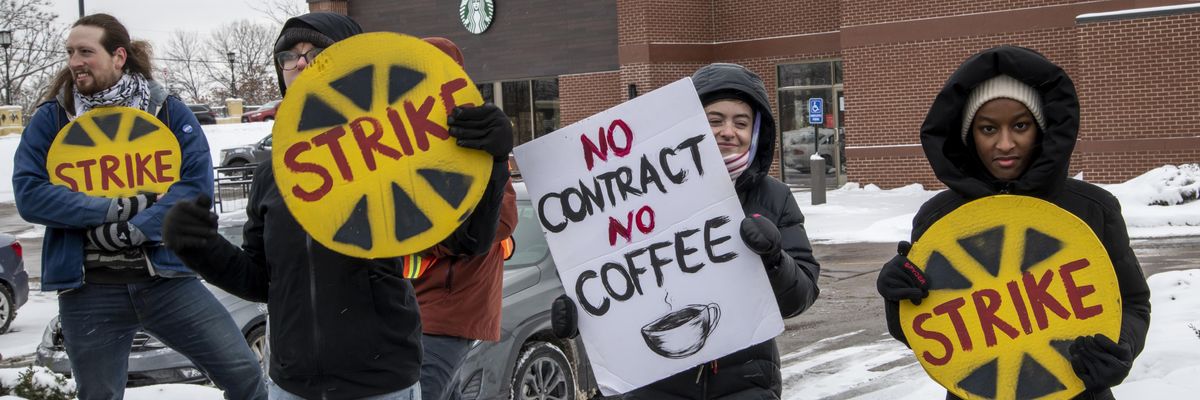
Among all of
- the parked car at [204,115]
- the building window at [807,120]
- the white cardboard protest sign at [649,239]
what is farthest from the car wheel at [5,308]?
the parked car at [204,115]

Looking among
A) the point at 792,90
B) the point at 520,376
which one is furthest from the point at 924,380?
the point at 792,90

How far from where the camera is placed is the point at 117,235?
456 centimetres

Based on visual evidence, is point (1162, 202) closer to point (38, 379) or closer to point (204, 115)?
point (38, 379)

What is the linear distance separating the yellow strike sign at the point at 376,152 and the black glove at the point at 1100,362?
4.91ft

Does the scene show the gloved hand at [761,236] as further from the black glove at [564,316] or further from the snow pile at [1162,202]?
the snow pile at [1162,202]

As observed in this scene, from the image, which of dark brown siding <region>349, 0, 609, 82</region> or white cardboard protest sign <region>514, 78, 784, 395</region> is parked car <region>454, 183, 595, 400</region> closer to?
white cardboard protest sign <region>514, 78, 784, 395</region>

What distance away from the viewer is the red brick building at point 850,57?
2053 cm

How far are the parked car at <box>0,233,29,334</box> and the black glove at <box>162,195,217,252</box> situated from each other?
1013 centimetres

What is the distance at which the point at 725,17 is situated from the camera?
28.3 metres

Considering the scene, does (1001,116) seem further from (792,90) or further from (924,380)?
(792,90)

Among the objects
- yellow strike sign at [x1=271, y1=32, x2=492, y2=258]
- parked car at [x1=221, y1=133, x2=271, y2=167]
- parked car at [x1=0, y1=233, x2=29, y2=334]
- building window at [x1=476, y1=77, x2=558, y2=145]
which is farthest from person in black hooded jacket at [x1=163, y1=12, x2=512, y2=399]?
parked car at [x1=221, y1=133, x2=271, y2=167]

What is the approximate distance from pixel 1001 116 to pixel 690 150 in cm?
85

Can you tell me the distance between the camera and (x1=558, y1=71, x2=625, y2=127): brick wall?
28.6m

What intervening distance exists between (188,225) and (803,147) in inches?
980
